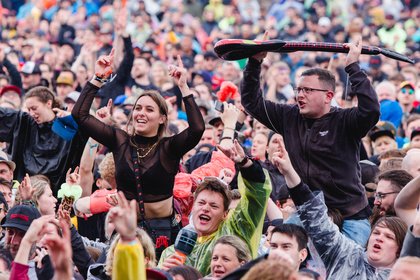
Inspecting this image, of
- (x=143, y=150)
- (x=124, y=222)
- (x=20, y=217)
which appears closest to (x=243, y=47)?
(x=143, y=150)

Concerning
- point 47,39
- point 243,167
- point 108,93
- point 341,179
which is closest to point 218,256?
point 243,167

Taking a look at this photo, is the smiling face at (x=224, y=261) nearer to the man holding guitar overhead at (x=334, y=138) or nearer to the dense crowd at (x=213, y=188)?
the dense crowd at (x=213, y=188)

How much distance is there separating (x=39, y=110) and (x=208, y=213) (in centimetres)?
328

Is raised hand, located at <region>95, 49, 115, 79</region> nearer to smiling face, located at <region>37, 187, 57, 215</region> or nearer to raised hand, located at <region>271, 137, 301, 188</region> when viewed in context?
smiling face, located at <region>37, 187, 57, 215</region>

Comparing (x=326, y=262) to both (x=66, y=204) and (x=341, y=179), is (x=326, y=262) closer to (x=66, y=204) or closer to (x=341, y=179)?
(x=341, y=179)

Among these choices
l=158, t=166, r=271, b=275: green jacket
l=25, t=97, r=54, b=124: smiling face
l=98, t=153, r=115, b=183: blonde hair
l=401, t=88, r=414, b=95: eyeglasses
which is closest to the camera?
l=158, t=166, r=271, b=275: green jacket

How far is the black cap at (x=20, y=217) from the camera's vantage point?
25.9 ft

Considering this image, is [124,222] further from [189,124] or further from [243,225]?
[189,124]

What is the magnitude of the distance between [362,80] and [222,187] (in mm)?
1286

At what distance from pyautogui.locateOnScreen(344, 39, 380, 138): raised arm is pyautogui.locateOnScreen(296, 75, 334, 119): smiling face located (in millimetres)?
242

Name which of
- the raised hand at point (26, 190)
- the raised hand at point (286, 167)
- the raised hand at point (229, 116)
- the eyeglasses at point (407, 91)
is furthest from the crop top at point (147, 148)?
the eyeglasses at point (407, 91)

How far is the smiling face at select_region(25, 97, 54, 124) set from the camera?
10.7m

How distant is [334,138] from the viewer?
8.37 metres

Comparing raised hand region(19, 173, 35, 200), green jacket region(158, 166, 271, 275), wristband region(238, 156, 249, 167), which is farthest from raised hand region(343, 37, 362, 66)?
raised hand region(19, 173, 35, 200)
